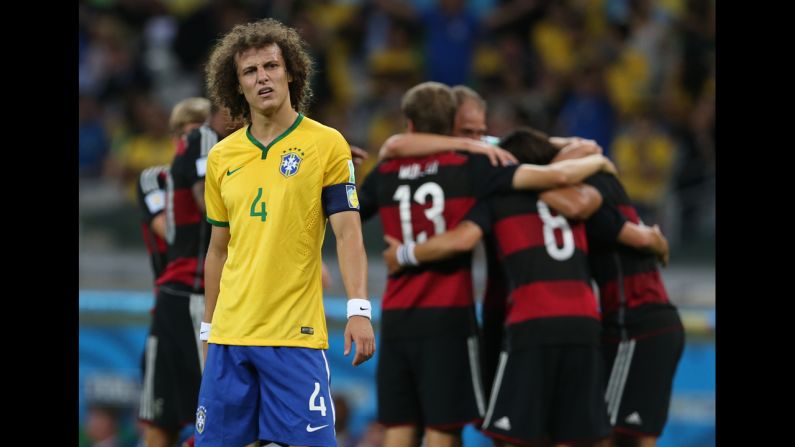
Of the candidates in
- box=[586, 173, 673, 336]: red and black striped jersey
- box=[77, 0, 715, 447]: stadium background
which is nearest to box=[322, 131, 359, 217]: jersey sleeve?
box=[586, 173, 673, 336]: red and black striped jersey

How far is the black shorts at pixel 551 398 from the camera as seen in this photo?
6121 mm

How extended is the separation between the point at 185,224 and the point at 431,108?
155 centimetres

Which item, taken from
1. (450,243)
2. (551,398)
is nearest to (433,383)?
(551,398)

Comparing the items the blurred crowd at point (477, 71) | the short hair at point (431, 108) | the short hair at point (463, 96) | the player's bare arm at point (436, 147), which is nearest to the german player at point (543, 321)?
the player's bare arm at point (436, 147)

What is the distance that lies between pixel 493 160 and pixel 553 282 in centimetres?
75

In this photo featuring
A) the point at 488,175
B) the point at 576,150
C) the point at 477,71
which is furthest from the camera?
the point at 477,71

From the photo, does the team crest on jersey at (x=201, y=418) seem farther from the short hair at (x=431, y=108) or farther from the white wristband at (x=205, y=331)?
the short hair at (x=431, y=108)

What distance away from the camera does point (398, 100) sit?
1341 cm

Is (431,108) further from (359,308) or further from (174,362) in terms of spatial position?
(359,308)

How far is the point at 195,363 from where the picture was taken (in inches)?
253

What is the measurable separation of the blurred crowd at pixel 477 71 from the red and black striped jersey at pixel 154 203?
4723 millimetres

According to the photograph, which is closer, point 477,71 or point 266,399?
point 266,399

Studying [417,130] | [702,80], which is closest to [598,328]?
[417,130]
